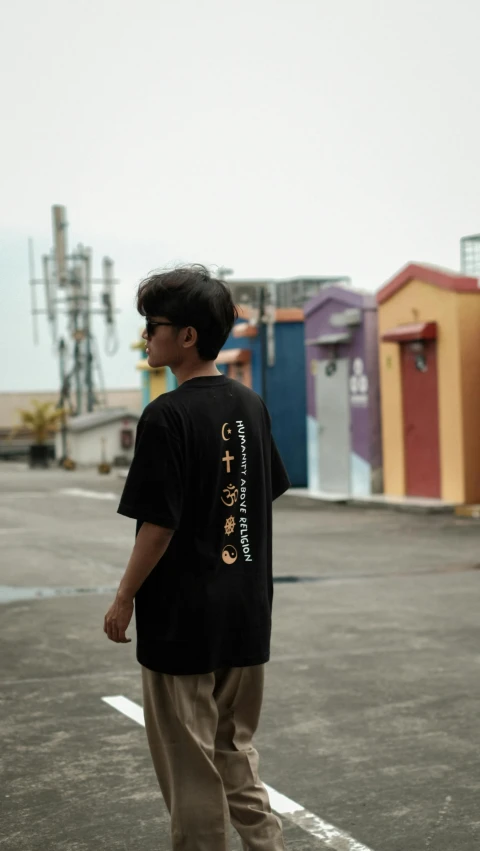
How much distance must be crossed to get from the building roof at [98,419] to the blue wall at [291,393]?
49.5 feet

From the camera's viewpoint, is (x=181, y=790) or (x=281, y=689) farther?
(x=281, y=689)

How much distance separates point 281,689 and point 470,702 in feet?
3.33

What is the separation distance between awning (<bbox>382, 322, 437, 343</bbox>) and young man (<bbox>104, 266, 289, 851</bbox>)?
1630 centimetres

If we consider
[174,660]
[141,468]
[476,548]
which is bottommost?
[476,548]

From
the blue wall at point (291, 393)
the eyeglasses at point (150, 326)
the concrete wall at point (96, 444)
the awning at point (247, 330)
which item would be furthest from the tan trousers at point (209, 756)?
the concrete wall at point (96, 444)

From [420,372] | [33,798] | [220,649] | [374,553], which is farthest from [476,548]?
[220,649]

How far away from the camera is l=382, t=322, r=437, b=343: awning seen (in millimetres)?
19594

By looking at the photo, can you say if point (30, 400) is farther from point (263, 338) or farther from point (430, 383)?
point (430, 383)

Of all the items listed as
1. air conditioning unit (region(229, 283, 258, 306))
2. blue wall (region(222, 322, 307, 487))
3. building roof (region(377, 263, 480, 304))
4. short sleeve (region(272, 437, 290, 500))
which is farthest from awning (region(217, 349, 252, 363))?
short sleeve (region(272, 437, 290, 500))

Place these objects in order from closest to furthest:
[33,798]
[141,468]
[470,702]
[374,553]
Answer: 1. [141,468]
2. [33,798]
3. [470,702]
4. [374,553]

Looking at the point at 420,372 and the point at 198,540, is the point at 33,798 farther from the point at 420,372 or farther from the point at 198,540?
the point at 420,372

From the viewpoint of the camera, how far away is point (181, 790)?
3.38 m

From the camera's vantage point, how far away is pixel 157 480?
335 centimetres

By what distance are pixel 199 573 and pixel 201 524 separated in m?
0.13
